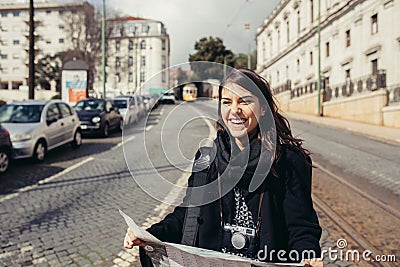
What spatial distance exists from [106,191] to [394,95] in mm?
19632

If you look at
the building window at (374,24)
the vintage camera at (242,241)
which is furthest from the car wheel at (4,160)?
the building window at (374,24)

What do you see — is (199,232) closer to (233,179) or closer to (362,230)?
(233,179)

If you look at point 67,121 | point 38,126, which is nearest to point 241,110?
point 38,126

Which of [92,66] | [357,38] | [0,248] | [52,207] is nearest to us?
[0,248]

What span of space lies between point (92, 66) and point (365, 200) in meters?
46.2

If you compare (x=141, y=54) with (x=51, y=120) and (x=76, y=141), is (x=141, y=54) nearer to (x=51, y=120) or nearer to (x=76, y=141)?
(x=76, y=141)

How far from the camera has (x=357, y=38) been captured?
31766mm

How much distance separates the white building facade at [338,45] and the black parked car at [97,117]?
22.4ft

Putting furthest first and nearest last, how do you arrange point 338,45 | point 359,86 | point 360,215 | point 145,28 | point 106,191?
point 338,45 → point 359,86 → point 145,28 → point 106,191 → point 360,215

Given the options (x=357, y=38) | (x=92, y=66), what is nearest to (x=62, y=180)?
(x=357, y=38)

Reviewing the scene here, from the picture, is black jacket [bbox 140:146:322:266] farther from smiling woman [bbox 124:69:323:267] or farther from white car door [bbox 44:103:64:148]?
white car door [bbox 44:103:64:148]

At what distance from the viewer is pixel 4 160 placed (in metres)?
9.08

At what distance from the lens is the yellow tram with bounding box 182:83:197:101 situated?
6.50ft

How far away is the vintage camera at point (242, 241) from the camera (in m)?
1.89
